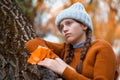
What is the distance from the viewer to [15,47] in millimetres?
2480

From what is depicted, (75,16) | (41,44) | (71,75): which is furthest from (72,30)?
(71,75)

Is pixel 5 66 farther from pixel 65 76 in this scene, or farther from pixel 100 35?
pixel 100 35

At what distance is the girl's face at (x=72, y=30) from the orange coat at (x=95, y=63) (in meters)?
0.08

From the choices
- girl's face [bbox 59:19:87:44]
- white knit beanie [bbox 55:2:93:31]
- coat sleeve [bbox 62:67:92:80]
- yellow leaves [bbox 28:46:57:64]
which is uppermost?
white knit beanie [bbox 55:2:93:31]

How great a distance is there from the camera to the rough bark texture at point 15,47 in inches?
92.2

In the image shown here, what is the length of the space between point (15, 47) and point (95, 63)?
0.48 metres

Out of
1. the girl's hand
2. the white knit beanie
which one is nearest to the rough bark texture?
the girl's hand

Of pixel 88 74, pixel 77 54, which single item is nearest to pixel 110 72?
pixel 88 74

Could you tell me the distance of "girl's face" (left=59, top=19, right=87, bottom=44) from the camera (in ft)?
8.43

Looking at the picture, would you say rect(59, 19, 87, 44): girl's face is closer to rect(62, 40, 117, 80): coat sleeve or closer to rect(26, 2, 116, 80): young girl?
rect(26, 2, 116, 80): young girl

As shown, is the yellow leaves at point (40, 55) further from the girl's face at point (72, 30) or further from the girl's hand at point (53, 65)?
the girl's face at point (72, 30)

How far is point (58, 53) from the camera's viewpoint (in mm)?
2748

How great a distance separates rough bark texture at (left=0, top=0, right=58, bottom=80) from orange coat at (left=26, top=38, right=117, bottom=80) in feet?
0.26

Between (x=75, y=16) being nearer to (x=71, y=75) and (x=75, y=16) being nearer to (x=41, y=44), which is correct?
(x=41, y=44)
